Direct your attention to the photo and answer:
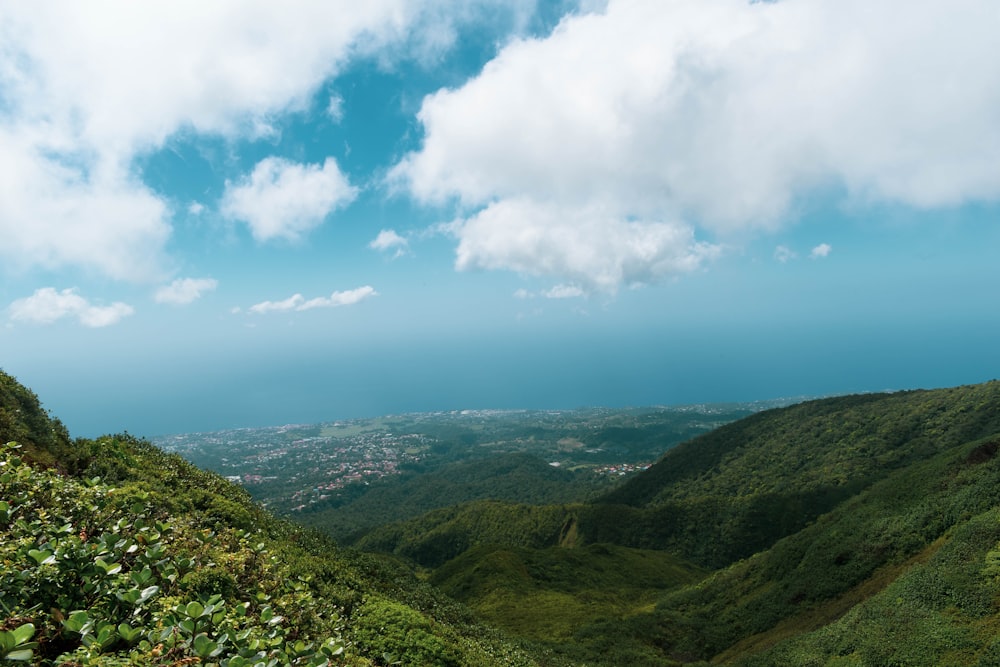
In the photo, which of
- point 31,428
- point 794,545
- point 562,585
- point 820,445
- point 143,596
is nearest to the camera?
point 143,596

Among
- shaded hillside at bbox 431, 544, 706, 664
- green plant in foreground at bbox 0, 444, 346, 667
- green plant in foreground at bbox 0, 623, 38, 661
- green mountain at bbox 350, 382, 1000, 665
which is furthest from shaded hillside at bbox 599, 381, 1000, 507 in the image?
green plant in foreground at bbox 0, 623, 38, 661

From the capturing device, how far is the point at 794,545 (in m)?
50.8

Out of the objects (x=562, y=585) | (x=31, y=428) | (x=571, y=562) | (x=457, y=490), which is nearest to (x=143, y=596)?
(x=31, y=428)

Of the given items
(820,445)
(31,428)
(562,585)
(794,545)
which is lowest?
(562,585)

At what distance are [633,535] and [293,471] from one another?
151 meters

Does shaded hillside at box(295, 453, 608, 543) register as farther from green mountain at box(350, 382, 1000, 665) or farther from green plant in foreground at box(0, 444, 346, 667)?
green plant in foreground at box(0, 444, 346, 667)

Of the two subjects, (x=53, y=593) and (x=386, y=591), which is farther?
(x=386, y=591)

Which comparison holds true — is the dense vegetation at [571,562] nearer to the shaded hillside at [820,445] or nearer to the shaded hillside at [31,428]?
the shaded hillside at [31,428]

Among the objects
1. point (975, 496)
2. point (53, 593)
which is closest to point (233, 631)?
point (53, 593)

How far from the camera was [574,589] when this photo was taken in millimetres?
58562

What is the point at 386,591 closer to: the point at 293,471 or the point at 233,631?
the point at 233,631

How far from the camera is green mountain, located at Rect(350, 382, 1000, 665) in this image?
28.1 metres

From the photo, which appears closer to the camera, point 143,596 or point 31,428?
point 143,596

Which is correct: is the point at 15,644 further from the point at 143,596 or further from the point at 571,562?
the point at 571,562
